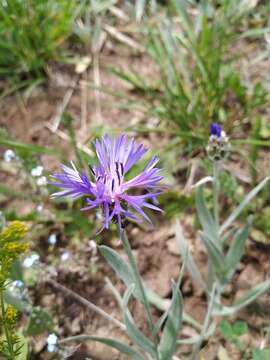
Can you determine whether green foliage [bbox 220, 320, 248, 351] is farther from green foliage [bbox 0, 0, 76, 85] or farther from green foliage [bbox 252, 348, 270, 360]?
green foliage [bbox 0, 0, 76, 85]

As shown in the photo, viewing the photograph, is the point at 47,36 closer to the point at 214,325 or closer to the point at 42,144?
the point at 42,144

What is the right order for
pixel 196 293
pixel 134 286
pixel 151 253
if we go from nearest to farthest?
pixel 134 286
pixel 196 293
pixel 151 253

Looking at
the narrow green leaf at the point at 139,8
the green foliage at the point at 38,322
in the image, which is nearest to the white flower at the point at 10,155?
the green foliage at the point at 38,322

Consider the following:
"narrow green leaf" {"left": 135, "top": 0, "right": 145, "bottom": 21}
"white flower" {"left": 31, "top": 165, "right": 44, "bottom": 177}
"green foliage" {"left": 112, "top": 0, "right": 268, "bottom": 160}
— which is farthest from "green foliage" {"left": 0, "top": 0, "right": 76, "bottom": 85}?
"white flower" {"left": 31, "top": 165, "right": 44, "bottom": 177}

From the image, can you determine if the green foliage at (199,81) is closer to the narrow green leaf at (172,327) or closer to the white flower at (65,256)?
the white flower at (65,256)

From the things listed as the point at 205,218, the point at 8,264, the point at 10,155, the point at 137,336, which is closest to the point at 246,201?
the point at 205,218

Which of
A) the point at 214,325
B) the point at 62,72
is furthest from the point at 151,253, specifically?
the point at 62,72
